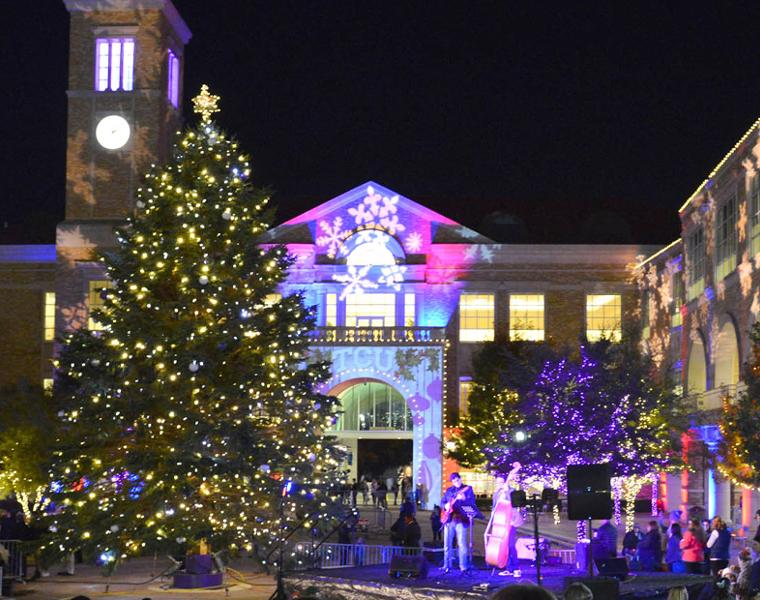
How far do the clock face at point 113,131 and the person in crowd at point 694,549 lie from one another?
33.9 metres

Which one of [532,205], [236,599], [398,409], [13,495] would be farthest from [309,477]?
[532,205]

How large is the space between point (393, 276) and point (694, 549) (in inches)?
1212

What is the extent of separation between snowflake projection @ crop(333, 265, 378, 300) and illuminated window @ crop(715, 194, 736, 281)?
18523 millimetres

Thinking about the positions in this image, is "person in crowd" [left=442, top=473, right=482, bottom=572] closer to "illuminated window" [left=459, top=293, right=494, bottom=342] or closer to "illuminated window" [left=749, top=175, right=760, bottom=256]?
"illuminated window" [left=749, top=175, right=760, bottom=256]

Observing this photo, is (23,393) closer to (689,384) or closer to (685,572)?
(689,384)

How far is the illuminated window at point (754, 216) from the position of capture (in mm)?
32500

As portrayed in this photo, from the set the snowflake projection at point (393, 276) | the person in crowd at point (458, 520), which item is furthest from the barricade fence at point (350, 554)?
the snowflake projection at point (393, 276)

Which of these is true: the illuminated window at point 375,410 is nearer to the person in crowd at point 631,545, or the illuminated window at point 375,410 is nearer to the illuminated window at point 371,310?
the illuminated window at point 371,310

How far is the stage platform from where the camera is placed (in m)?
19.2

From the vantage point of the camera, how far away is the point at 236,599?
23359mm

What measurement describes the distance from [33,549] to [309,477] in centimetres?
548

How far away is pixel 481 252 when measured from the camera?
178 ft

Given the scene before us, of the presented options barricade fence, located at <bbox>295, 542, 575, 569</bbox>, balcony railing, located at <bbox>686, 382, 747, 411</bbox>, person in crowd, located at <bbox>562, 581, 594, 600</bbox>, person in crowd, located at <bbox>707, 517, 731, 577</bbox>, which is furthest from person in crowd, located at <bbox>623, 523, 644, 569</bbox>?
person in crowd, located at <bbox>562, 581, 594, 600</bbox>

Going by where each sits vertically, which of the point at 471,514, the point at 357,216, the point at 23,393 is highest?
the point at 357,216
